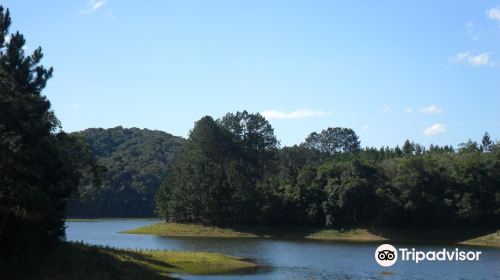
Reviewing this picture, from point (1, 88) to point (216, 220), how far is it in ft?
314

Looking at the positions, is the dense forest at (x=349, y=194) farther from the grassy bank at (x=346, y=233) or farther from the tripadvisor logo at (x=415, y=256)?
the tripadvisor logo at (x=415, y=256)

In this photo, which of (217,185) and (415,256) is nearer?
(415,256)

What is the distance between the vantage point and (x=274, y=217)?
132375mm

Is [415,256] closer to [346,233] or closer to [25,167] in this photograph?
[346,233]

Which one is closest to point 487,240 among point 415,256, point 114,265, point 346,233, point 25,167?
point 346,233

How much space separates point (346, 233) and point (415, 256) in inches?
1929

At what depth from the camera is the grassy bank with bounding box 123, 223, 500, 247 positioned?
11300 centimetres

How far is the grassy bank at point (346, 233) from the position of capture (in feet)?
371

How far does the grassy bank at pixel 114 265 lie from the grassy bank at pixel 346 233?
5702cm

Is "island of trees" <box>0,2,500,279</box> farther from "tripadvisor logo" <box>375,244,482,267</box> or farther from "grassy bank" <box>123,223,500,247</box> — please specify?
"tripadvisor logo" <box>375,244,482,267</box>

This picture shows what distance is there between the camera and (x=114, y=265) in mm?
49875

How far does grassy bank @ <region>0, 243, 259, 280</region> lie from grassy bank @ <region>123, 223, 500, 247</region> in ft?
187

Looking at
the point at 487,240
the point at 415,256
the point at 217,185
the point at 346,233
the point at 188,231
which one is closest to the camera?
the point at 415,256

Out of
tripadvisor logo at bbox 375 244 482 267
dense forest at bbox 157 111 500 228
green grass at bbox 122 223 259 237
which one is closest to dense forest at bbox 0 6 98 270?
tripadvisor logo at bbox 375 244 482 267
